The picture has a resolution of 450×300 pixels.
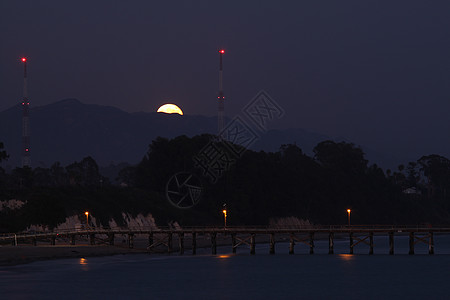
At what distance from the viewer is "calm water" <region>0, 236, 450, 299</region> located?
82.2 meters

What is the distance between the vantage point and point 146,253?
12938cm

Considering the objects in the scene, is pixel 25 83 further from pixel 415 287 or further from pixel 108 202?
pixel 415 287

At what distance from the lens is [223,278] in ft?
317

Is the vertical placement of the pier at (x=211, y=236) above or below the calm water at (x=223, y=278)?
above

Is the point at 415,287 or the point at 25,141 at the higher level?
the point at 25,141

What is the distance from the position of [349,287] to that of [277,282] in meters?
8.86

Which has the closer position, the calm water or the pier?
the calm water

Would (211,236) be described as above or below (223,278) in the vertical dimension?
above

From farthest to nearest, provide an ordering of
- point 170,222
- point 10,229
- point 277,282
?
point 170,222, point 10,229, point 277,282

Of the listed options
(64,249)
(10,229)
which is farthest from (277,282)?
(10,229)

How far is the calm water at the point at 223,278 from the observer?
82188 mm

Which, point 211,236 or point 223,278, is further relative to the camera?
point 211,236

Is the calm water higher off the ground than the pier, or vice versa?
the pier

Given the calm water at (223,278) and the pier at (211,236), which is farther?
the pier at (211,236)
